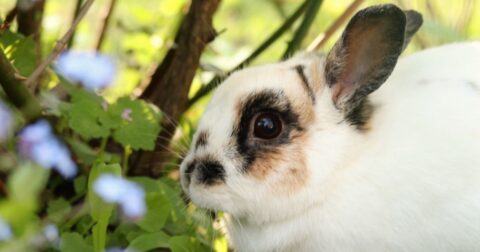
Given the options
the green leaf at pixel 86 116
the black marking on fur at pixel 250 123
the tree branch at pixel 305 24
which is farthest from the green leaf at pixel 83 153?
the tree branch at pixel 305 24

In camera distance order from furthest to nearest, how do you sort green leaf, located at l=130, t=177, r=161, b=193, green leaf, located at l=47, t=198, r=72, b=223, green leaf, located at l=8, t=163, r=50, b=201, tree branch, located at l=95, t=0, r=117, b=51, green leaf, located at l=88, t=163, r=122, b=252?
tree branch, located at l=95, t=0, r=117, b=51 → green leaf, located at l=130, t=177, r=161, b=193 → green leaf, located at l=47, t=198, r=72, b=223 → green leaf, located at l=88, t=163, r=122, b=252 → green leaf, located at l=8, t=163, r=50, b=201

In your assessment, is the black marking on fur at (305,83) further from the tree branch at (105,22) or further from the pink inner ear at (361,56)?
the tree branch at (105,22)

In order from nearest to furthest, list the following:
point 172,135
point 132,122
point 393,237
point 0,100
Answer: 1. point 393,237
2. point 0,100
3. point 132,122
4. point 172,135

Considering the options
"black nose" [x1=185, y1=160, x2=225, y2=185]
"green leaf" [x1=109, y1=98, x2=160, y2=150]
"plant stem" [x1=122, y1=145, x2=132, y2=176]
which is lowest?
"plant stem" [x1=122, y1=145, x2=132, y2=176]

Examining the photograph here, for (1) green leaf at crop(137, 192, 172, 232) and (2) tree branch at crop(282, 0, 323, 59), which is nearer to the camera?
(1) green leaf at crop(137, 192, 172, 232)

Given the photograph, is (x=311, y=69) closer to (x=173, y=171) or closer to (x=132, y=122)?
(x=132, y=122)

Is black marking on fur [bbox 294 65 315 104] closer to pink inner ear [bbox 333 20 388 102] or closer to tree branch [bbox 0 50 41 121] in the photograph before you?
pink inner ear [bbox 333 20 388 102]

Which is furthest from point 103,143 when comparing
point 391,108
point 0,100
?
point 391,108

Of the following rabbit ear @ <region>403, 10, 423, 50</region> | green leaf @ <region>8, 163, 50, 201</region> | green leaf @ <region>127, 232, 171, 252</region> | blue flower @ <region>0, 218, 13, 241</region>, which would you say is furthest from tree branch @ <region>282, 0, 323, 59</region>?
green leaf @ <region>8, 163, 50, 201</region>
